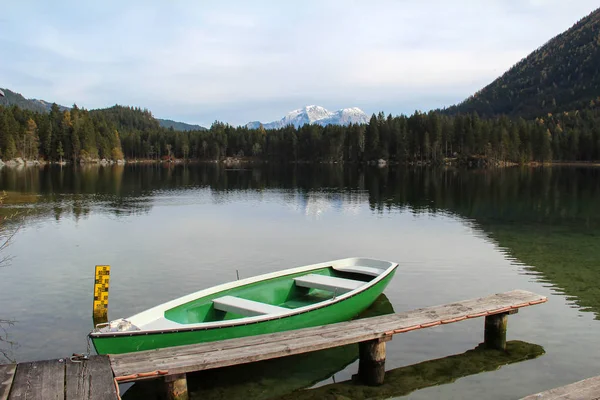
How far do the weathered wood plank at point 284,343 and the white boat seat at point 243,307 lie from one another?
155 cm

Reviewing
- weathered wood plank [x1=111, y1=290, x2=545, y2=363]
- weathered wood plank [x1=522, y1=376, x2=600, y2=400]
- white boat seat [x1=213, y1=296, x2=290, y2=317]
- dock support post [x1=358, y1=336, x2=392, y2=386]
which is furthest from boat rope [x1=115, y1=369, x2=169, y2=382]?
weathered wood plank [x1=522, y1=376, x2=600, y2=400]

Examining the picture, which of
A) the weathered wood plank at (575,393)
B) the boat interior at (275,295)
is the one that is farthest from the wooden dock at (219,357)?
the weathered wood plank at (575,393)

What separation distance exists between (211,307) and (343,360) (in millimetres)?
3802

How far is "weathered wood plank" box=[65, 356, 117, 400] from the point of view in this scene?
28.5 ft

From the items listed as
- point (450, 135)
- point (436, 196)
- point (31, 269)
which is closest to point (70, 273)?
point (31, 269)

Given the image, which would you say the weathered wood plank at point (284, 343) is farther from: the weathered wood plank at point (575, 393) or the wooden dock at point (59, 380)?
the weathered wood plank at point (575, 393)

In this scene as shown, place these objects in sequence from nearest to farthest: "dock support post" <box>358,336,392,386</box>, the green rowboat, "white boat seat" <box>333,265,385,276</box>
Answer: the green rowboat < "dock support post" <box>358,336,392,386</box> < "white boat seat" <box>333,265,385,276</box>

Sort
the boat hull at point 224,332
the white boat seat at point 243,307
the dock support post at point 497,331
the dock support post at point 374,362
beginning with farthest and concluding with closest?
the dock support post at point 497,331 → the white boat seat at point 243,307 → the dock support post at point 374,362 → the boat hull at point 224,332

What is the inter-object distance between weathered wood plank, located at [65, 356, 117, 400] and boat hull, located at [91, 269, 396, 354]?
0.64m

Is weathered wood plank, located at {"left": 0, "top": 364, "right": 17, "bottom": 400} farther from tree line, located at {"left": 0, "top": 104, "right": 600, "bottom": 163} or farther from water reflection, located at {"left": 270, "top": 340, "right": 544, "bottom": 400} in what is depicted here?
tree line, located at {"left": 0, "top": 104, "right": 600, "bottom": 163}

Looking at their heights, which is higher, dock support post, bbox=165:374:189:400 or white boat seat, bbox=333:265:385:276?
white boat seat, bbox=333:265:385:276

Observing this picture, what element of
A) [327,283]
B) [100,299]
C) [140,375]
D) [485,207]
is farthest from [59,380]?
[485,207]

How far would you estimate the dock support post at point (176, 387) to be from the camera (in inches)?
395

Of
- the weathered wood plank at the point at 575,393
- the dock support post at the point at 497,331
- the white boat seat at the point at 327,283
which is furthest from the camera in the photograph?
the white boat seat at the point at 327,283
